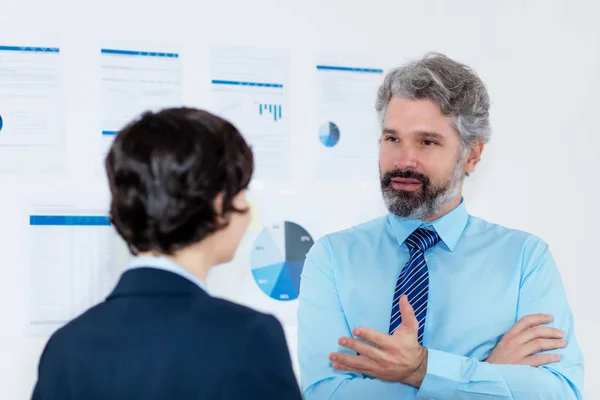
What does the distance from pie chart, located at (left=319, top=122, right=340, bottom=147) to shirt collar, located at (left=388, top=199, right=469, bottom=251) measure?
22.3 inches

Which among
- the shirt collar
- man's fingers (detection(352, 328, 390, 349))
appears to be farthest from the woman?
the shirt collar

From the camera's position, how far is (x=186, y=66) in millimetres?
2365

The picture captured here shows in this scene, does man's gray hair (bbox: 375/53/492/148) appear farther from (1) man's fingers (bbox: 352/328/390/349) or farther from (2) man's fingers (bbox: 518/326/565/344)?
(1) man's fingers (bbox: 352/328/390/349)

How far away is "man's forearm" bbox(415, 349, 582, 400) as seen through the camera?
5.57ft

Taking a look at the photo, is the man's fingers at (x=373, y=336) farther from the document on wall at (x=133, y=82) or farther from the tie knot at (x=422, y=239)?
the document on wall at (x=133, y=82)

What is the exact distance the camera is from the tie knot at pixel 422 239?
1.97 metres

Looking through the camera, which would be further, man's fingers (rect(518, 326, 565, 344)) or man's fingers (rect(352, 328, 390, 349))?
man's fingers (rect(518, 326, 565, 344))

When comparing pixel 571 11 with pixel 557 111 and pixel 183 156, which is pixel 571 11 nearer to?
pixel 557 111

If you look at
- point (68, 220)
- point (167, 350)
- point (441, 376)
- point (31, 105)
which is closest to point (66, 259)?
point (68, 220)

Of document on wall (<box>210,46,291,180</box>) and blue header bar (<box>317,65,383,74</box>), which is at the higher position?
blue header bar (<box>317,65,383,74</box>)

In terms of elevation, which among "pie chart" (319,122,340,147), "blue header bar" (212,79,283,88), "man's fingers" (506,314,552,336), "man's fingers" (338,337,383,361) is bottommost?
"man's fingers" (338,337,383,361)

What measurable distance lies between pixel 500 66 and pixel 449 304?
1.18 metres

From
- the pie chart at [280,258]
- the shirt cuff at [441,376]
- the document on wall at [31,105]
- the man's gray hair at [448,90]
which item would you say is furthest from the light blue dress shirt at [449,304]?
the document on wall at [31,105]

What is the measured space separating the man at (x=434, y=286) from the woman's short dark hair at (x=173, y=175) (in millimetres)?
654
